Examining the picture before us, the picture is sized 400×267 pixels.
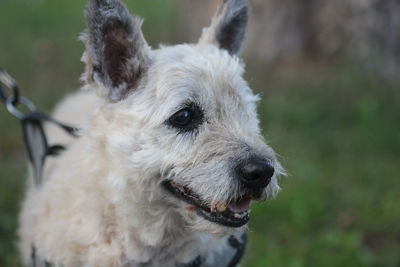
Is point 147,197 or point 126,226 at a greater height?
point 147,197

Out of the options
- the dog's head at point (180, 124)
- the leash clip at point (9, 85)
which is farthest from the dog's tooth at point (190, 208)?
the leash clip at point (9, 85)

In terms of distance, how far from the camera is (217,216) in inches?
95.7

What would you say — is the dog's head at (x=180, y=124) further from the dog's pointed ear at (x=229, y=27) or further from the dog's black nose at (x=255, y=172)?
the dog's pointed ear at (x=229, y=27)

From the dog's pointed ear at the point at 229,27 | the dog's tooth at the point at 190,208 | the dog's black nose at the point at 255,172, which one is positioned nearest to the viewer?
the dog's black nose at the point at 255,172

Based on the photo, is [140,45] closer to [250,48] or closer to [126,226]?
[126,226]

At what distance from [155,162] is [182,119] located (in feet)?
0.94

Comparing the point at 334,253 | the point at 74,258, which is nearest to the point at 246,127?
the point at 74,258

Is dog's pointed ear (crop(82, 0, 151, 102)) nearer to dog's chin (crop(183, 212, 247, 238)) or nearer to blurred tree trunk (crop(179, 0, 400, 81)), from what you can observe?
dog's chin (crop(183, 212, 247, 238))

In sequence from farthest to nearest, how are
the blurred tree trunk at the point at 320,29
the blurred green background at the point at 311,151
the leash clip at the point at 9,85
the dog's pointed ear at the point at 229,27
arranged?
1. the blurred tree trunk at the point at 320,29
2. the blurred green background at the point at 311,151
3. the leash clip at the point at 9,85
4. the dog's pointed ear at the point at 229,27

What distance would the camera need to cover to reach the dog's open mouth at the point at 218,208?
2.41 metres

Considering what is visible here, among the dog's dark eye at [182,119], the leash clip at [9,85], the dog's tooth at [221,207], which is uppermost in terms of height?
the dog's dark eye at [182,119]

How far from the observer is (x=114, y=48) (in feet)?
8.83

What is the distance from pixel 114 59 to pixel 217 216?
107 centimetres

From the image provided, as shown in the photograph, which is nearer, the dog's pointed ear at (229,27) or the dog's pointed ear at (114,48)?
the dog's pointed ear at (114,48)
